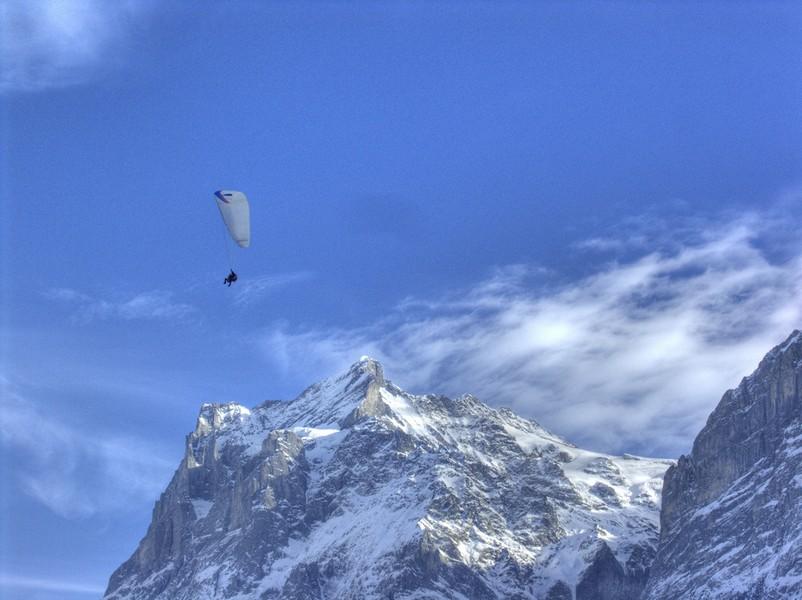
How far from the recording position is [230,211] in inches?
6319

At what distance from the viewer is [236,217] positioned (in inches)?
6299

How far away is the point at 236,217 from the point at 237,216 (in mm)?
142

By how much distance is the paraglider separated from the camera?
522 ft

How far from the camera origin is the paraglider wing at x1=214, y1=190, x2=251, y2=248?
159 metres

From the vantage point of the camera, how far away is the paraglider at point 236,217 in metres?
159

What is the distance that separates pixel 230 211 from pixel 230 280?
7.08 metres

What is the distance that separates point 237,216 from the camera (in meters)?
160

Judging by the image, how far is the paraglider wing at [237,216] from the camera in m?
159

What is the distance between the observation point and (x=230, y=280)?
162 metres
